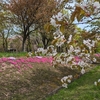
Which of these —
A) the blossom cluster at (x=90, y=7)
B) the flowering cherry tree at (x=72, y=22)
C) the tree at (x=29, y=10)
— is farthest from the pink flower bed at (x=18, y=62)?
the blossom cluster at (x=90, y=7)

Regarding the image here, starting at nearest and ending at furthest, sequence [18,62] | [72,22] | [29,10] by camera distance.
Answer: [72,22] → [18,62] → [29,10]

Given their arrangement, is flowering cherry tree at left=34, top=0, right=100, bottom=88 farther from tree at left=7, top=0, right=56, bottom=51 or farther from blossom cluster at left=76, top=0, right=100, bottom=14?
tree at left=7, top=0, right=56, bottom=51

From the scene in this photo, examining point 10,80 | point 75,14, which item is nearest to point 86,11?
point 75,14

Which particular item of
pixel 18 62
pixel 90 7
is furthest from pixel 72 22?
pixel 18 62

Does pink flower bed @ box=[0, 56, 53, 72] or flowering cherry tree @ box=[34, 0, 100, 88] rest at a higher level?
flowering cherry tree @ box=[34, 0, 100, 88]

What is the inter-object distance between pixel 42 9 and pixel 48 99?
11829mm

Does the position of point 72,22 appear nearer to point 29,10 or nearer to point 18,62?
point 18,62

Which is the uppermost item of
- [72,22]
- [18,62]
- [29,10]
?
[29,10]

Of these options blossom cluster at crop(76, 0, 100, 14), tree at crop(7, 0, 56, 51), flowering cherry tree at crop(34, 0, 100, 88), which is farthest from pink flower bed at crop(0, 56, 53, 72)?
blossom cluster at crop(76, 0, 100, 14)

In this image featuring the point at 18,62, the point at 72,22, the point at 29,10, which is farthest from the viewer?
the point at 29,10

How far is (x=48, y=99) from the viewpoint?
6680 mm

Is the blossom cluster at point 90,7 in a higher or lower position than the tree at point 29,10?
lower

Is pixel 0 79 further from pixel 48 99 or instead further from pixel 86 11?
pixel 86 11

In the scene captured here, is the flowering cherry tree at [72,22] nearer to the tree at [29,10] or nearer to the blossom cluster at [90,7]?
the blossom cluster at [90,7]
